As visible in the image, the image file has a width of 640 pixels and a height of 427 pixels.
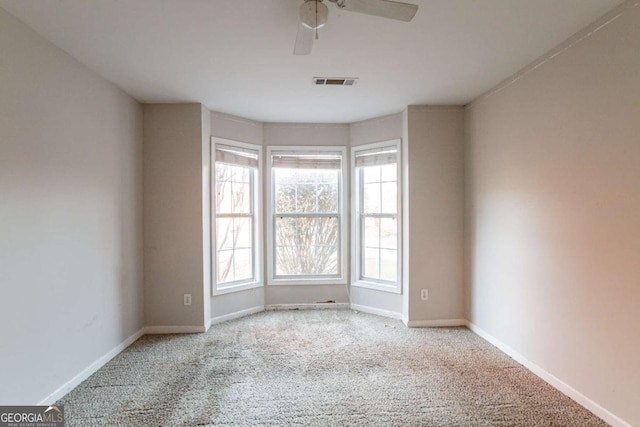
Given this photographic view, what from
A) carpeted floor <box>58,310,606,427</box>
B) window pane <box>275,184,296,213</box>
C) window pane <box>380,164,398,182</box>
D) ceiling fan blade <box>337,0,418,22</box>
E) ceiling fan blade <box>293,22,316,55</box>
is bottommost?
carpeted floor <box>58,310,606,427</box>

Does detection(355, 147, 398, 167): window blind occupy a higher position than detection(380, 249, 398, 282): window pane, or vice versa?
detection(355, 147, 398, 167): window blind

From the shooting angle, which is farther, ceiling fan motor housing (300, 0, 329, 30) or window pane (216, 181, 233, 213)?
window pane (216, 181, 233, 213)

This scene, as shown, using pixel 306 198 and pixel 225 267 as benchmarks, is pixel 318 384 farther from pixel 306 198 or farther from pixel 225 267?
pixel 306 198

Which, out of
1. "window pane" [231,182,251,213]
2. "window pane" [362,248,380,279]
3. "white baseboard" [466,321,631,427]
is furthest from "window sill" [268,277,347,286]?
"white baseboard" [466,321,631,427]

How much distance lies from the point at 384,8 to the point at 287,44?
0.87 meters

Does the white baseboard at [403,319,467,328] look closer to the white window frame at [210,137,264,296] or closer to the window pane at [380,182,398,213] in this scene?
the window pane at [380,182,398,213]

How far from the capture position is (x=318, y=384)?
2379mm

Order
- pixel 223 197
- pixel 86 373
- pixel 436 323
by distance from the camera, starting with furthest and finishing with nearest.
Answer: pixel 223 197 → pixel 436 323 → pixel 86 373

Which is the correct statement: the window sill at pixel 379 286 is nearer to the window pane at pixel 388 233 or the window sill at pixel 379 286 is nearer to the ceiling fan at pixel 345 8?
the window pane at pixel 388 233

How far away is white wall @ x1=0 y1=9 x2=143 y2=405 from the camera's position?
1877 millimetres

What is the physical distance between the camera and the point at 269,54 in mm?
2373

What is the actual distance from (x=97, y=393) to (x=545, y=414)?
9.70 feet

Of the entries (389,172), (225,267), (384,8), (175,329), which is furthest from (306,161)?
(384,8)

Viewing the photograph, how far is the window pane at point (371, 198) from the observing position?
160 inches
